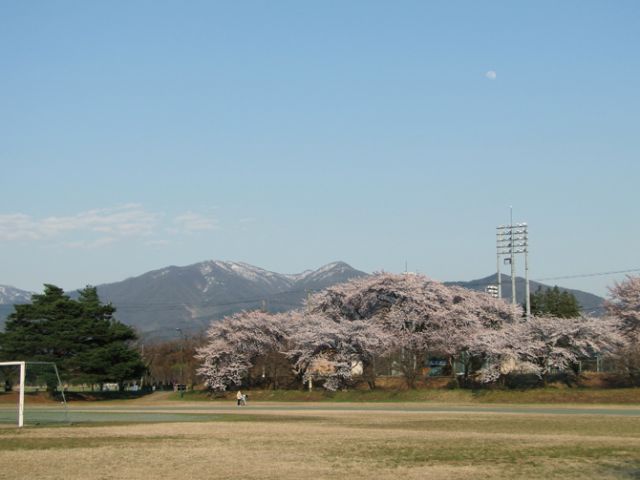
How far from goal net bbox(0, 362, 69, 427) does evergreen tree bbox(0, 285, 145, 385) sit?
3.39 m

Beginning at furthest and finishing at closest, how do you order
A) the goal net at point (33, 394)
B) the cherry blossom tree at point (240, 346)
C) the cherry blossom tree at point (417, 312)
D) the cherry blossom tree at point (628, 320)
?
A: 1. the cherry blossom tree at point (240, 346)
2. the cherry blossom tree at point (417, 312)
3. the cherry blossom tree at point (628, 320)
4. the goal net at point (33, 394)

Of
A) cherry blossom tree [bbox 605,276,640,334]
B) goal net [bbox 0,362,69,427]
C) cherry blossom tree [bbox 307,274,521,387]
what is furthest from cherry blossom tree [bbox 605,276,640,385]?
goal net [bbox 0,362,69,427]

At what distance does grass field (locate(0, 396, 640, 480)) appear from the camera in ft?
57.5

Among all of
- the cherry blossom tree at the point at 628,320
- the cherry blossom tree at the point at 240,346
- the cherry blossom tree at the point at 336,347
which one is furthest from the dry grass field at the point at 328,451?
the cherry blossom tree at the point at 240,346

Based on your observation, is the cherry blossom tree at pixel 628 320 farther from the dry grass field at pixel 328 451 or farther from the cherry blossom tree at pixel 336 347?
the dry grass field at pixel 328 451

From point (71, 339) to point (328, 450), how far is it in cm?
5433

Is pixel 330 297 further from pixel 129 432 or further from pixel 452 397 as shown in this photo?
pixel 129 432

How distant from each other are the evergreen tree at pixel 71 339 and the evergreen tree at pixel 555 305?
42.0 metres

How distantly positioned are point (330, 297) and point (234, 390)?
12.0m

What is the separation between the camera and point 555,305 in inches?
3484

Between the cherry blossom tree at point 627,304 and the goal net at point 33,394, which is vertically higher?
the cherry blossom tree at point 627,304

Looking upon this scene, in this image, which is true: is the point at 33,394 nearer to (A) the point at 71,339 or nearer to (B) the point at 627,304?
(A) the point at 71,339

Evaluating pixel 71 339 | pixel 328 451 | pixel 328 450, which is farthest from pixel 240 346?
pixel 328 451

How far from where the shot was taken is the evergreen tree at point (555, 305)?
87.1 meters
